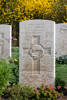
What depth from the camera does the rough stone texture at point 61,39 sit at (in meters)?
9.30

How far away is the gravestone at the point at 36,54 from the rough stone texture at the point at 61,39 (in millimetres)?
3804

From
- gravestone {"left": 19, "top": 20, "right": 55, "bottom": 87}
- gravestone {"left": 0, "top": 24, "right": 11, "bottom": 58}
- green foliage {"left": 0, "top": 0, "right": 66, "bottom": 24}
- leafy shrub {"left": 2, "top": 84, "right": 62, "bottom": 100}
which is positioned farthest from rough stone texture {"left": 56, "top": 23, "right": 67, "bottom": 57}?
green foliage {"left": 0, "top": 0, "right": 66, "bottom": 24}

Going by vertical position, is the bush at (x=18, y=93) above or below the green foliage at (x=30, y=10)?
below

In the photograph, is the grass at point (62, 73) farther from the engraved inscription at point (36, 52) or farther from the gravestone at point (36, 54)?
the engraved inscription at point (36, 52)

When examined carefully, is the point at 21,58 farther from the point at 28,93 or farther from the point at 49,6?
the point at 49,6

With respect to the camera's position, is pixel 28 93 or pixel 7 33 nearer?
pixel 28 93

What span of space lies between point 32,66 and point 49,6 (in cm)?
942

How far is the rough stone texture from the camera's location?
930 centimetres

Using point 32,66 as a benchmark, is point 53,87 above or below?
below

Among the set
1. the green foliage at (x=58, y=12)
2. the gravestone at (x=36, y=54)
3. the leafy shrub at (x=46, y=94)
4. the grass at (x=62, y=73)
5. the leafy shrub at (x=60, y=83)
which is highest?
the green foliage at (x=58, y=12)

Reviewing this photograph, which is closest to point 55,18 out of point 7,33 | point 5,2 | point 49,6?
point 49,6

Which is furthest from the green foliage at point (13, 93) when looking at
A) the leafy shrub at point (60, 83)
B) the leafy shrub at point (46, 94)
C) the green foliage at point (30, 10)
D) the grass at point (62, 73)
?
the green foliage at point (30, 10)

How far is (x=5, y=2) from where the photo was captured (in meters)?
14.2

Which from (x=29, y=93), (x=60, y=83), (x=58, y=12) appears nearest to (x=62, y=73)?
(x=60, y=83)
